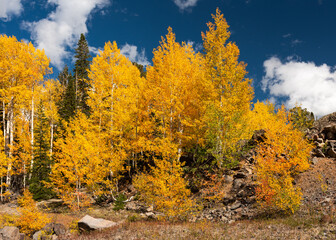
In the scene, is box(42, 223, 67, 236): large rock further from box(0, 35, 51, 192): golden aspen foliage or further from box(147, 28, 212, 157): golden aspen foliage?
box(0, 35, 51, 192): golden aspen foliage

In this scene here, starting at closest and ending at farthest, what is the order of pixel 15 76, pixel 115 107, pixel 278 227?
1. pixel 278 227
2. pixel 115 107
3. pixel 15 76

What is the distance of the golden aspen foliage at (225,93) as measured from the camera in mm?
14711

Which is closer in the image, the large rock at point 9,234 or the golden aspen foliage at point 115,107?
the large rock at point 9,234

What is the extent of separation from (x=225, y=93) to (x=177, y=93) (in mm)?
3950

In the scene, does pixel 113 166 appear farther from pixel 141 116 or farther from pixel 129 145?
pixel 141 116

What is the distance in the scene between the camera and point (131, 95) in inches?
750

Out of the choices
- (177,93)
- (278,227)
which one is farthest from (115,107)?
(278,227)

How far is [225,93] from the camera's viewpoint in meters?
16.0

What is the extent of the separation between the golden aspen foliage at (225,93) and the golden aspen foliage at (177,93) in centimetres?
101

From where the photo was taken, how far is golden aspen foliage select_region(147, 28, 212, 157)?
16.0 metres

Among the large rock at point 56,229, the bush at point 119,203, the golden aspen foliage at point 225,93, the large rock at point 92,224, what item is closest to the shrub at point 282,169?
the golden aspen foliage at point 225,93

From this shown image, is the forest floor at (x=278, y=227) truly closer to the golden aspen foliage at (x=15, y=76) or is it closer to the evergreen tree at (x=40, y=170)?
the evergreen tree at (x=40, y=170)

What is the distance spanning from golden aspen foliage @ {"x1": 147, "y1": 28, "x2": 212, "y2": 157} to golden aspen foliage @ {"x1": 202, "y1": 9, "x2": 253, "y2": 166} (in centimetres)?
101

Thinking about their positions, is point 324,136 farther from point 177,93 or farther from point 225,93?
point 177,93
